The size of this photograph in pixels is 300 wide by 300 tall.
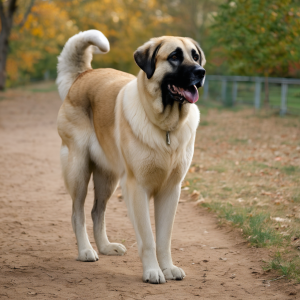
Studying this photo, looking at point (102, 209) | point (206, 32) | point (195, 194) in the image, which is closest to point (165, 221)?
point (102, 209)

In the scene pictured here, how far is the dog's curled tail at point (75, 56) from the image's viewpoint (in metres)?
4.70

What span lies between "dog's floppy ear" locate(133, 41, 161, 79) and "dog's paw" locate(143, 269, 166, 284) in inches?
62.9

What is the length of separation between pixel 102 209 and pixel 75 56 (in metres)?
1.72

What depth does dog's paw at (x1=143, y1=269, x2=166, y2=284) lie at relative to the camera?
11.7 feet

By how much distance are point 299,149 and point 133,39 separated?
18.4 meters

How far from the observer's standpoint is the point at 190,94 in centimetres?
356

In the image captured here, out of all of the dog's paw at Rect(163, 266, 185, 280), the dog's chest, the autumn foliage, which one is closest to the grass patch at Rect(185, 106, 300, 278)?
the dog's paw at Rect(163, 266, 185, 280)

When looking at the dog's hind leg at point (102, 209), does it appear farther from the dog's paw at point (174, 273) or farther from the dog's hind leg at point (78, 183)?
the dog's paw at point (174, 273)

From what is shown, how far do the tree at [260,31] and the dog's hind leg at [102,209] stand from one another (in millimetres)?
11095

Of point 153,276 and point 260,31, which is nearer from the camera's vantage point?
point 153,276

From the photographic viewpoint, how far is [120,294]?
10.9 feet

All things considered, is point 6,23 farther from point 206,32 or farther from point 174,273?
point 174,273

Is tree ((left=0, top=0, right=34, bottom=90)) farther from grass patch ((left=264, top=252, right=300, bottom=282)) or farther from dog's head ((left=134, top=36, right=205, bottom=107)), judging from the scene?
A: grass patch ((left=264, top=252, right=300, bottom=282))

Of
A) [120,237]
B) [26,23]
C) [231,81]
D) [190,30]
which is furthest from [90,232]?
[190,30]
